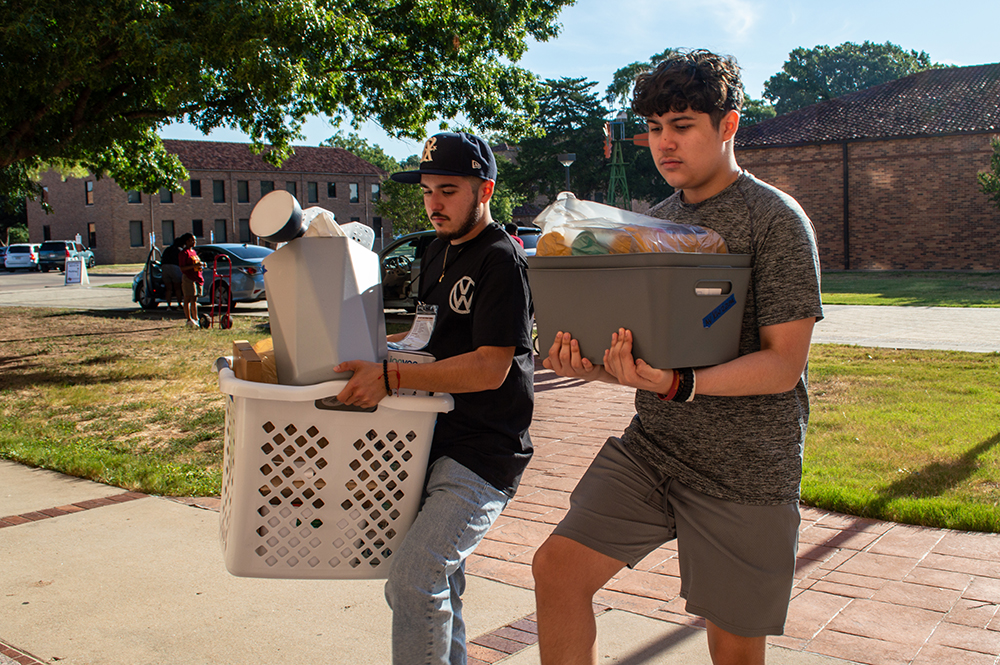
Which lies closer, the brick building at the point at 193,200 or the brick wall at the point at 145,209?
the brick wall at the point at 145,209

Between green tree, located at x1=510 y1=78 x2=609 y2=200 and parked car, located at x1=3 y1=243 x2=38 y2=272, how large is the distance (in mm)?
32539

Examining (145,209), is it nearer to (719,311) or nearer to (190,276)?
(190,276)

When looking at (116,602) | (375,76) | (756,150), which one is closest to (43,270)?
(756,150)

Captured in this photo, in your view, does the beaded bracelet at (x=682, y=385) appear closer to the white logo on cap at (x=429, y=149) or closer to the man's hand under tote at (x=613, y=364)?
the man's hand under tote at (x=613, y=364)

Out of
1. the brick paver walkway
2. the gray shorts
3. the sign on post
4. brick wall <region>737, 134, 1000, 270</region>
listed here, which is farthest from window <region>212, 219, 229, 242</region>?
the gray shorts

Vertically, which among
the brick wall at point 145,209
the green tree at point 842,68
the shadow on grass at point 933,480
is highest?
the green tree at point 842,68

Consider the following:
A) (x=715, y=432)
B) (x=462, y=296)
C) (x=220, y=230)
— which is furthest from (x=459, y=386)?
(x=220, y=230)

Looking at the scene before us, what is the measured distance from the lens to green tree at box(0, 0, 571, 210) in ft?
31.6

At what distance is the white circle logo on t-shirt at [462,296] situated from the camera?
2.31 m

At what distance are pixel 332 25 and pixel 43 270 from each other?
48.0m

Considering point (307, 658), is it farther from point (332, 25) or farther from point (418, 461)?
point (332, 25)

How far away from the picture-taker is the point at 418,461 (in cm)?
212

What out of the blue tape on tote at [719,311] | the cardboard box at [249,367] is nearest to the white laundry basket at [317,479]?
the cardboard box at [249,367]

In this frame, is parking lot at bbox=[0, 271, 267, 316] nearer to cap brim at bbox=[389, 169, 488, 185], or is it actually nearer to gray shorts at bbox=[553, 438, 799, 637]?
cap brim at bbox=[389, 169, 488, 185]
